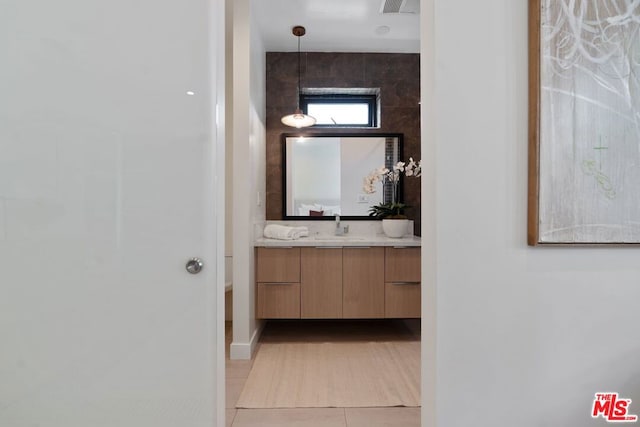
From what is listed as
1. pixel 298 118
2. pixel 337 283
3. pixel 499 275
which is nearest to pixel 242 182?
pixel 298 118

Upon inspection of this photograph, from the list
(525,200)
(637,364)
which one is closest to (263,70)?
(525,200)

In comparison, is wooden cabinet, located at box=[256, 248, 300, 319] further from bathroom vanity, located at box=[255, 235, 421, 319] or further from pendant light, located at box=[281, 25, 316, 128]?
pendant light, located at box=[281, 25, 316, 128]

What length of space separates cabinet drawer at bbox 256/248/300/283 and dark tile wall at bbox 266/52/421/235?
62 cm

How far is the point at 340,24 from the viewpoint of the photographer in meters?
2.69

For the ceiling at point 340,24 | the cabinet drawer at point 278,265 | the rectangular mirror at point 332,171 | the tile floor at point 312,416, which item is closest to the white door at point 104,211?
the tile floor at point 312,416

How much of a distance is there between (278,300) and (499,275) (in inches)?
68.5

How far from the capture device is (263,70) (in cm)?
300

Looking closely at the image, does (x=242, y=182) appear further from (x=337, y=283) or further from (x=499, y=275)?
(x=499, y=275)

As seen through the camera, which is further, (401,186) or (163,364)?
(401,186)

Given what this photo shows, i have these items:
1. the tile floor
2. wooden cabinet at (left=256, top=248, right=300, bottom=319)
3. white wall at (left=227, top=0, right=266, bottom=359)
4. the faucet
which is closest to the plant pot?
the faucet

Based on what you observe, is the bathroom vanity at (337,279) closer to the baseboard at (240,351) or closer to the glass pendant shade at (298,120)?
the baseboard at (240,351)

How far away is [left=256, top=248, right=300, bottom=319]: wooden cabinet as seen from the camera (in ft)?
8.32

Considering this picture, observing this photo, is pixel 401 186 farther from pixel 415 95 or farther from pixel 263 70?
pixel 263 70

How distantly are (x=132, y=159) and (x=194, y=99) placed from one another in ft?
1.01
